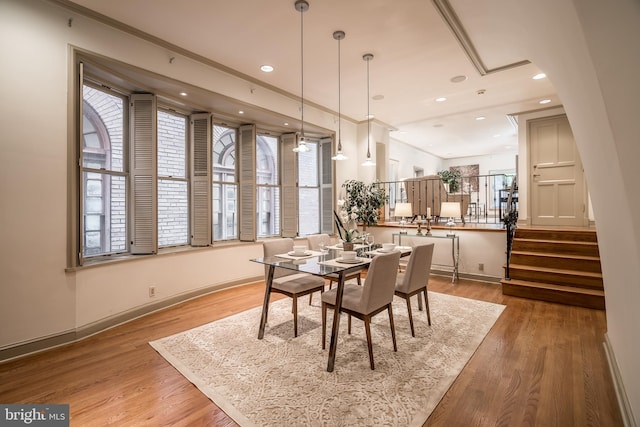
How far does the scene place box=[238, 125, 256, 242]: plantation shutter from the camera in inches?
191

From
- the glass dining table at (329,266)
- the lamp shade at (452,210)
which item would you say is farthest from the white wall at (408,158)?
the glass dining table at (329,266)

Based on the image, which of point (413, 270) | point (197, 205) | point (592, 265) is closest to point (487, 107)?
point (592, 265)

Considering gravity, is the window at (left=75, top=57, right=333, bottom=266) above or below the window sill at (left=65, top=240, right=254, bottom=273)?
above

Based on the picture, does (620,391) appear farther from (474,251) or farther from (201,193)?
(201,193)

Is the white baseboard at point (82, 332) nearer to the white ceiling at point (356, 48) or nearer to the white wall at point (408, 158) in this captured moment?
the white ceiling at point (356, 48)

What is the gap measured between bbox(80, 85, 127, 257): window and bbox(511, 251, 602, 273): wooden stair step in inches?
215

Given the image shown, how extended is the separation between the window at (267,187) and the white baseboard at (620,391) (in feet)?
14.4

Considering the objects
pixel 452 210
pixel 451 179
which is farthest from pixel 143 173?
pixel 451 179

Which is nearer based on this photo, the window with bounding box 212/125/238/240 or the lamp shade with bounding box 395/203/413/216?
the window with bounding box 212/125/238/240

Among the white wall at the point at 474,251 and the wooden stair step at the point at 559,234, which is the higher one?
the wooden stair step at the point at 559,234

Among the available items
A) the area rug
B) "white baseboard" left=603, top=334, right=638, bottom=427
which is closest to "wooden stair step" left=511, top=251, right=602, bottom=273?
the area rug

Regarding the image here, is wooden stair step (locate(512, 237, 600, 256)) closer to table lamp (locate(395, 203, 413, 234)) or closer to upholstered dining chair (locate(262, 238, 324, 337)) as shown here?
table lamp (locate(395, 203, 413, 234))

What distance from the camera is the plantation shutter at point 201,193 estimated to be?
4277 mm

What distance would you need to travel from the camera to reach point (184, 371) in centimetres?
229
